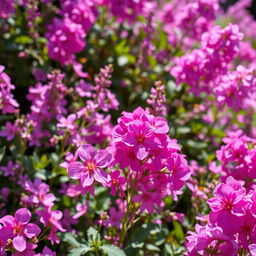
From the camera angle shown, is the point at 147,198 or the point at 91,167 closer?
the point at 91,167

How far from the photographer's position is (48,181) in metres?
2.56

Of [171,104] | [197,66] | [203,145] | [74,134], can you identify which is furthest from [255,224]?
[171,104]

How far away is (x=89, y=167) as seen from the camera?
1.69m

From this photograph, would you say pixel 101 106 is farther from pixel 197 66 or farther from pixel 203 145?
pixel 203 145

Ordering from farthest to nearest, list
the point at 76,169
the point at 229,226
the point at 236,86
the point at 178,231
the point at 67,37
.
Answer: the point at 67,37
the point at 236,86
the point at 178,231
the point at 76,169
the point at 229,226

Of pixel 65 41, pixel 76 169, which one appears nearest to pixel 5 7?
pixel 65 41

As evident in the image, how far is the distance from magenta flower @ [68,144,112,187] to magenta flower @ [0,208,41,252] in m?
0.24

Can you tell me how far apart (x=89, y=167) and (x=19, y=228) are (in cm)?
36

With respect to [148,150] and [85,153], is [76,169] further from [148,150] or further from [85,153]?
[148,150]

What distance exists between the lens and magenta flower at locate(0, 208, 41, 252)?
5.01 feet

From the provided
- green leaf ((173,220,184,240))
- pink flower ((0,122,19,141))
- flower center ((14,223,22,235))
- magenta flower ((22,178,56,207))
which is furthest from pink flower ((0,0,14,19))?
green leaf ((173,220,184,240))

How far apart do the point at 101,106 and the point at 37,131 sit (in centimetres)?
40

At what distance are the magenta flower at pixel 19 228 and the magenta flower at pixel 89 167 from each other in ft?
0.80

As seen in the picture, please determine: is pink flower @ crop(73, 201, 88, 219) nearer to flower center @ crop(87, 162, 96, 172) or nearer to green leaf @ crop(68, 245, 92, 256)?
green leaf @ crop(68, 245, 92, 256)
